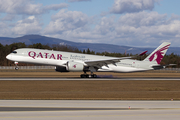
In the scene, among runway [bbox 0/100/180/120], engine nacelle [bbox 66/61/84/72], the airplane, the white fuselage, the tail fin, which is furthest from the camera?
the tail fin

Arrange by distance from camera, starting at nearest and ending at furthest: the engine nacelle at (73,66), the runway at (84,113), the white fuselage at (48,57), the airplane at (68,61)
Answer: the runway at (84,113), the engine nacelle at (73,66), the airplane at (68,61), the white fuselage at (48,57)

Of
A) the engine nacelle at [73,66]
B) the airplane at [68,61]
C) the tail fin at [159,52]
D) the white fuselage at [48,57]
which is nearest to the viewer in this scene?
the engine nacelle at [73,66]

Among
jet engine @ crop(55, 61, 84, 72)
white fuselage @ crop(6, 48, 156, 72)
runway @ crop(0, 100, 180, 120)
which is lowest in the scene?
runway @ crop(0, 100, 180, 120)

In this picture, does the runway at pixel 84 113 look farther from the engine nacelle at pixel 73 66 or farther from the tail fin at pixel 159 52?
the tail fin at pixel 159 52

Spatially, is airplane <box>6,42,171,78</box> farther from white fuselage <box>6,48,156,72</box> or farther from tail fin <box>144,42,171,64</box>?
tail fin <box>144,42,171,64</box>

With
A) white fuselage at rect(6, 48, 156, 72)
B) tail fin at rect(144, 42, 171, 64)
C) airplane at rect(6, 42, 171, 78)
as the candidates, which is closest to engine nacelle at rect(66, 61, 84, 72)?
airplane at rect(6, 42, 171, 78)

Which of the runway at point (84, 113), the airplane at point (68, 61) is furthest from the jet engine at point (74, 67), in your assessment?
the runway at point (84, 113)

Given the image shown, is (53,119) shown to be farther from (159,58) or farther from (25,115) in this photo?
(159,58)

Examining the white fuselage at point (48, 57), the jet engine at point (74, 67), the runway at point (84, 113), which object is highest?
the white fuselage at point (48, 57)

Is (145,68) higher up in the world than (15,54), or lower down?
lower down

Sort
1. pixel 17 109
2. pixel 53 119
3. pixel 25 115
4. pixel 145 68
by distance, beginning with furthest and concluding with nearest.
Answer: pixel 145 68
pixel 17 109
pixel 25 115
pixel 53 119

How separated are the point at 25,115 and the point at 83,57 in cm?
3164

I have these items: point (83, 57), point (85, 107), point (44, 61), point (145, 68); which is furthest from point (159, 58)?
point (85, 107)

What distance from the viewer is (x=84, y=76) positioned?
43688 millimetres
